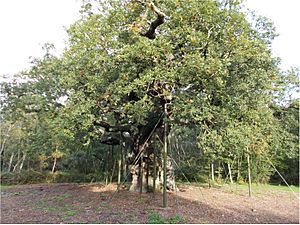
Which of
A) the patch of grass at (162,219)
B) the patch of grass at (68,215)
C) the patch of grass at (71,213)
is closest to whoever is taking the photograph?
the patch of grass at (162,219)

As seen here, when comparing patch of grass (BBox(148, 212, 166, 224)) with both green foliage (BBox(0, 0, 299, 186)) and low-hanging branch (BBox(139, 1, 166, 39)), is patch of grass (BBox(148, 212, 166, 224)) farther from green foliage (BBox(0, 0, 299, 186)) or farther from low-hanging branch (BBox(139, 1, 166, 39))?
low-hanging branch (BBox(139, 1, 166, 39))

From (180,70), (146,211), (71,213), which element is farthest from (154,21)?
(71,213)

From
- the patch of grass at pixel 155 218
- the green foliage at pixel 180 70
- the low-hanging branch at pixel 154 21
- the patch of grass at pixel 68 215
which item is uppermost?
the low-hanging branch at pixel 154 21

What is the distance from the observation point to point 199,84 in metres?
7.16

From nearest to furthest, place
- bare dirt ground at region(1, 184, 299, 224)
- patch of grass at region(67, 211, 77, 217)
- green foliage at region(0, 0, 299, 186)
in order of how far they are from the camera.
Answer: bare dirt ground at region(1, 184, 299, 224) < patch of grass at region(67, 211, 77, 217) < green foliage at region(0, 0, 299, 186)

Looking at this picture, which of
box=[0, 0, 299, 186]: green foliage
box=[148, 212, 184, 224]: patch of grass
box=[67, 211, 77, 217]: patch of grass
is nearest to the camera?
box=[148, 212, 184, 224]: patch of grass

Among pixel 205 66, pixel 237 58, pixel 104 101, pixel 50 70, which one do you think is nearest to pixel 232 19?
pixel 237 58

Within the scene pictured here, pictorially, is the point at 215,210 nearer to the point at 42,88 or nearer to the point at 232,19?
the point at 232,19

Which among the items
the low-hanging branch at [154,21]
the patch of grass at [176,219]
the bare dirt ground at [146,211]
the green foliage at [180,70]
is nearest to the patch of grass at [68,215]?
the bare dirt ground at [146,211]

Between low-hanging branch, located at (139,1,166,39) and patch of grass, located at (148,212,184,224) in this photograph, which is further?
low-hanging branch, located at (139,1,166,39)

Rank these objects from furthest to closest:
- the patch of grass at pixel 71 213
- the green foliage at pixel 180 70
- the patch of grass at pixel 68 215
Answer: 1. the green foliage at pixel 180 70
2. the patch of grass at pixel 71 213
3. the patch of grass at pixel 68 215

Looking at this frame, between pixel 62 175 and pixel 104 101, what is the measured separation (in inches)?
461

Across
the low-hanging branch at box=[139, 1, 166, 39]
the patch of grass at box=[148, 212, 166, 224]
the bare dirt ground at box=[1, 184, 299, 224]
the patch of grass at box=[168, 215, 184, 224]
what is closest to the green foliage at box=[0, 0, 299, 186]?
the low-hanging branch at box=[139, 1, 166, 39]

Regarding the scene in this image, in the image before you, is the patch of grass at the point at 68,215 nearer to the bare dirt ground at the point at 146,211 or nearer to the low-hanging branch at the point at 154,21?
the bare dirt ground at the point at 146,211
